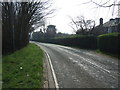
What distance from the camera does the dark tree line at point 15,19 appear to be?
60.9 ft

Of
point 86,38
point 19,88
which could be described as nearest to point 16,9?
point 86,38

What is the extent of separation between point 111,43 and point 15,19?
12.4 m

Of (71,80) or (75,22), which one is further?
(75,22)

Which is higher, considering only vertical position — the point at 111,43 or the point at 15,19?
the point at 15,19

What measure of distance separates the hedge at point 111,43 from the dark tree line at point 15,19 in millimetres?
9961

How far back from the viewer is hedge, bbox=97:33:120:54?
18016mm

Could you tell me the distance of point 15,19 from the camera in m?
21.5

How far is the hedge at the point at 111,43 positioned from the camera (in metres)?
18.0

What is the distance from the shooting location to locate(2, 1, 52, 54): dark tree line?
60.9 feet

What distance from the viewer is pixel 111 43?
19.6 m

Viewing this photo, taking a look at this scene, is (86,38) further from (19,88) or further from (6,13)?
(19,88)

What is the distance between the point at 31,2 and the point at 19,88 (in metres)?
19.9

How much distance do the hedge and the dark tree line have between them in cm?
996

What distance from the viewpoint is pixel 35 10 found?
2569cm
